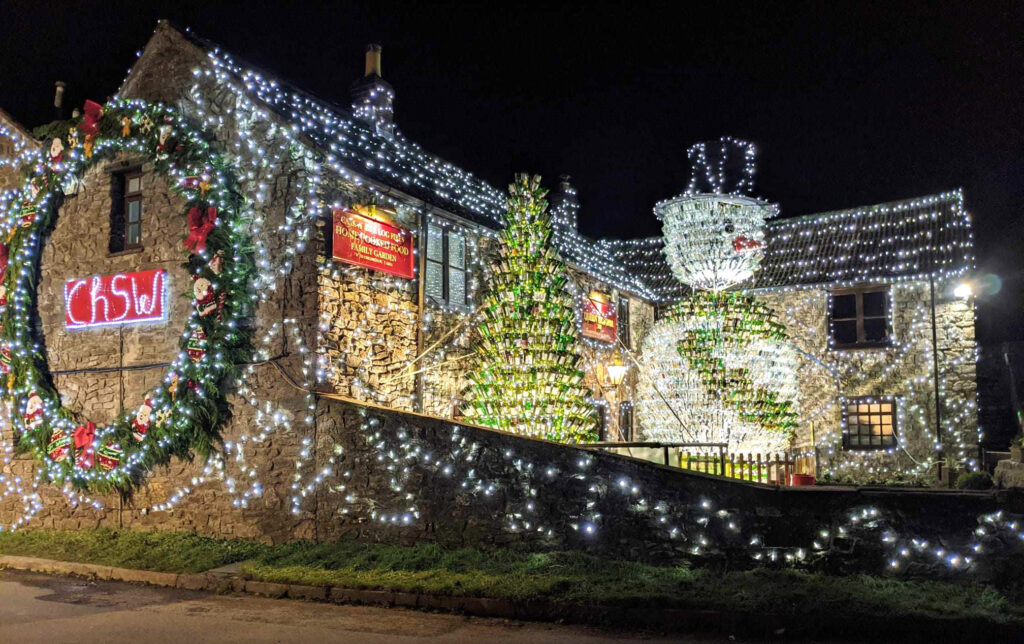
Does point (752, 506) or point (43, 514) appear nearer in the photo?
point (752, 506)

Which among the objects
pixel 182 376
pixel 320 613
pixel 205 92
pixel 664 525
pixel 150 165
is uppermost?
pixel 205 92

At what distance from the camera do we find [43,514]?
47.8 feet

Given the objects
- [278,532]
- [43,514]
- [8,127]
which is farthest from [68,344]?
[278,532]

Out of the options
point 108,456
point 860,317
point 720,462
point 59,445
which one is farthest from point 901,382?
point 59,445

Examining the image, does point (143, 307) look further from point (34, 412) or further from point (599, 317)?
point (599, 317)

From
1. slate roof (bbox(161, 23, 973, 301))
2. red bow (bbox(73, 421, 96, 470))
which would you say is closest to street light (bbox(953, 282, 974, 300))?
slate roof (bbox(161, 23, 973, 301))

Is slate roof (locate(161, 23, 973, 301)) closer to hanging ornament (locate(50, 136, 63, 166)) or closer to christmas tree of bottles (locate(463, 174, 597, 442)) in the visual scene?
christmas tree of bottles (locate(463, 174, 597, 442))

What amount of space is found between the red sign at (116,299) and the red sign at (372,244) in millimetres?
3210

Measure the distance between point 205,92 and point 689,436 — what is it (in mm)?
10686

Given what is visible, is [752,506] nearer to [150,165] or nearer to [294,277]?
[294,277]

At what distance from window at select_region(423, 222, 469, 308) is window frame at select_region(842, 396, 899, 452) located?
38.9 ft

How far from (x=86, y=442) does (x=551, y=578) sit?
9043 mm

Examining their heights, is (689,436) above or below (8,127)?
below

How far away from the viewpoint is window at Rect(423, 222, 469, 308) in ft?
50.4
